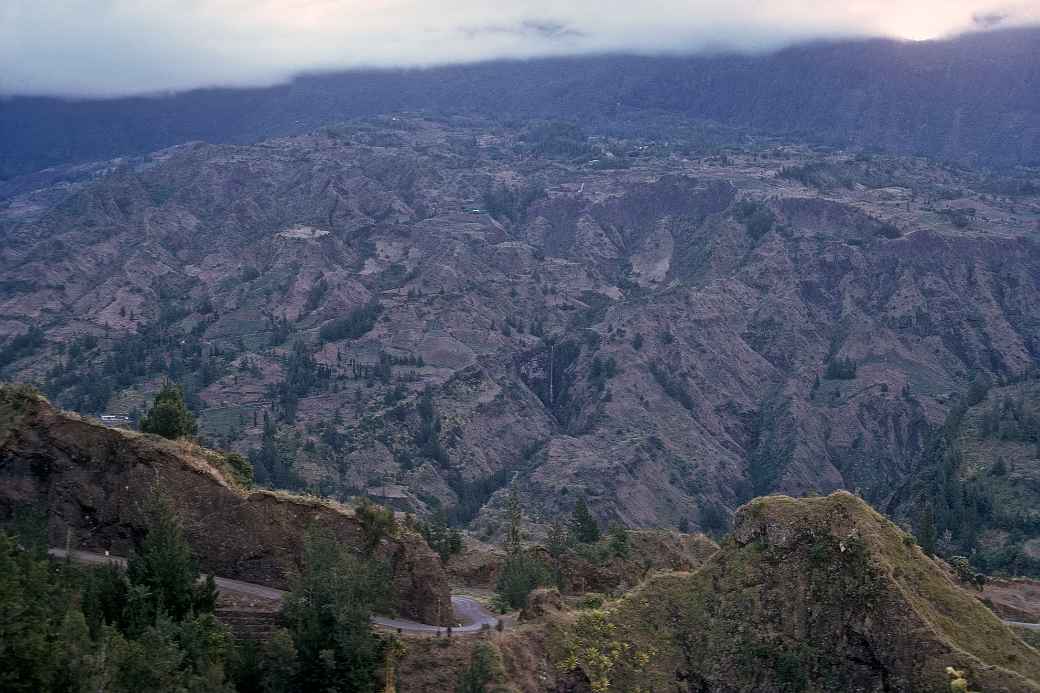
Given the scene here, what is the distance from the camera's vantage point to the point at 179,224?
7165 inches

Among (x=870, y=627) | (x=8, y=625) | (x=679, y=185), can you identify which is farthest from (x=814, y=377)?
(x=8, y=625)

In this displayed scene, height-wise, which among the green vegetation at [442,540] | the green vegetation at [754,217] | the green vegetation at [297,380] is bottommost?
the green vegetation at [297,380]

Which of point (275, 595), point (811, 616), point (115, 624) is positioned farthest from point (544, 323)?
point (115, 624)

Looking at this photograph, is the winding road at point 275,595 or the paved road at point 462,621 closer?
the winding road at point 275,595

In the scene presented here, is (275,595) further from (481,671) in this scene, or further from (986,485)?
(986,485)

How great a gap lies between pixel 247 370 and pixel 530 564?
82724 millimetres

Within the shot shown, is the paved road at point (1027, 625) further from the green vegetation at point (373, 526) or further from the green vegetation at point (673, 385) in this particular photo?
the green vegetation at point (673, 385)

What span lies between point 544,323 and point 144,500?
10798cm

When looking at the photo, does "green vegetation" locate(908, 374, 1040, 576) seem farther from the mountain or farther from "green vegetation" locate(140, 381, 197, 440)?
"green vegetation" locate(140, 381, 197, 440)

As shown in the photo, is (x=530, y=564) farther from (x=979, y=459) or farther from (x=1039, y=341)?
(x=1039, y=341)

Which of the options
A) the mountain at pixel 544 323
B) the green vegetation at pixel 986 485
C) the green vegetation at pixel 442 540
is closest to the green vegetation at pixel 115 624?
the green vegetation at pixel 442 540

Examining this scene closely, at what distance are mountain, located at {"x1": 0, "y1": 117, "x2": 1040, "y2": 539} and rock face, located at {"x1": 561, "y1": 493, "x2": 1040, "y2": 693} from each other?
48.2m

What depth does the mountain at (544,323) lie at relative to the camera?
111 m

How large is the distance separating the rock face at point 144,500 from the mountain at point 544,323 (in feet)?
151
